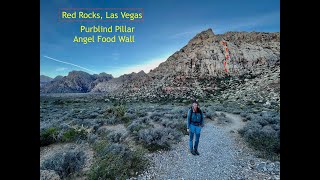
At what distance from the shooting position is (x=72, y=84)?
52406 mm

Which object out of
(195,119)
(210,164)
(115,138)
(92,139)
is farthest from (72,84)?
(210,164)

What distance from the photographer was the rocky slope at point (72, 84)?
50.0m

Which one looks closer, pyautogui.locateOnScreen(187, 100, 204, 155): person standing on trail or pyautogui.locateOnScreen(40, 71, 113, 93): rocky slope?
pyautogui.locateOnScreen(187, 100, 204, 155): person standing on trail

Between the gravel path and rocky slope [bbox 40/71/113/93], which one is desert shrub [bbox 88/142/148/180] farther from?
rocky slope [bbox 40/71/113/93]

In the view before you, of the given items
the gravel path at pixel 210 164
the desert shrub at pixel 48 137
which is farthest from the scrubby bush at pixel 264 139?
the desert shrub at pixel 48 137

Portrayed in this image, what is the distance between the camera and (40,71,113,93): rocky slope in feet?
164

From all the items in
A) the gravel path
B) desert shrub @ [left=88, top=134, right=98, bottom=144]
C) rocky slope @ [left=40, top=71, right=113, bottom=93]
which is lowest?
the gravel path

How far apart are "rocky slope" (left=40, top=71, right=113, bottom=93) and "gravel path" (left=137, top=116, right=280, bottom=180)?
1888 inches

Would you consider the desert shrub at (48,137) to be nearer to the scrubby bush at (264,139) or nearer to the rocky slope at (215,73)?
the scrubby bush at (264,139)

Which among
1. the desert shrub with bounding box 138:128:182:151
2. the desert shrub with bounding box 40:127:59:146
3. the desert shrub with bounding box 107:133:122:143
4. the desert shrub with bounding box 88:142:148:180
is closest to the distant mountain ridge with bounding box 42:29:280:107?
the desert shrub with bounding box 138:128:182:151

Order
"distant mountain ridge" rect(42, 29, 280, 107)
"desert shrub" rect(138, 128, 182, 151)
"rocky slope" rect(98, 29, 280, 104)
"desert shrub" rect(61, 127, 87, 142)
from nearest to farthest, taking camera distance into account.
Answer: "desert shrub" rect(138, 128, 182, 151) < "desert shrub" rect(61, 127, 87, 142) < "rocky slope" rect(98, 29, 280, 104) < "distant mountain ridge" rect(42, 29, 280, 107)
